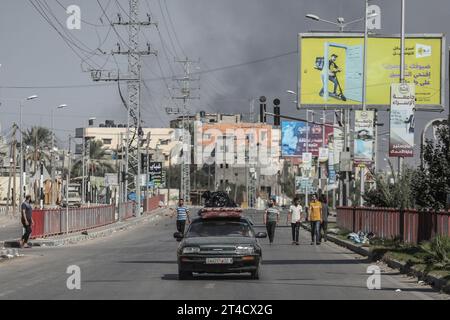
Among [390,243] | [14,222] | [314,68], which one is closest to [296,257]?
[390,243]

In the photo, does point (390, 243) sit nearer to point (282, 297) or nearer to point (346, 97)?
point (282, 297)

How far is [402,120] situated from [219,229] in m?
11.5

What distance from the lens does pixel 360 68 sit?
51.7 m

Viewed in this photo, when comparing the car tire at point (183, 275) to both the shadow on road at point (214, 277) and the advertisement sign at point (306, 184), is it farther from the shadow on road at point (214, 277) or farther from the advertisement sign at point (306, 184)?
the advertisement sign at point (306, 184)

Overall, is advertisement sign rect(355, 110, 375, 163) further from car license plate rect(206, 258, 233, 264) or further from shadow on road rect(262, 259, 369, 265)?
car license plate rect(206, 258, 233, 264)

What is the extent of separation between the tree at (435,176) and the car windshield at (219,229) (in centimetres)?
801

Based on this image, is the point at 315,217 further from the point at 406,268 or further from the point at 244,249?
the point at 244,249

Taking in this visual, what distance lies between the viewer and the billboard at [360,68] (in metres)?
51.5

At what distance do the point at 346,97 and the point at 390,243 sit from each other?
904 inches

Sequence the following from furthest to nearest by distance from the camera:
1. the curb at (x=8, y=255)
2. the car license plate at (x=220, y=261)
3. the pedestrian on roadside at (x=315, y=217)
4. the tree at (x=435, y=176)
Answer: the pedestrian on roadside at (x=315, y=217)
the curb at (x=8, y=255)
the tree at (x=435, y=176)
the car license plate at (x=220, y=261)

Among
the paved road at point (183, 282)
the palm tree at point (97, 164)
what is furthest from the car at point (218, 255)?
the palm tree at point (97, 164)

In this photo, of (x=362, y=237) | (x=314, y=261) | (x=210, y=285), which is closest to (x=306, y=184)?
(x=362, y=237)

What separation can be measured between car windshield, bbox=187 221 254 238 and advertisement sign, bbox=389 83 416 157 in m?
10.4

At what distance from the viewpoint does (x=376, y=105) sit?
172 feet
